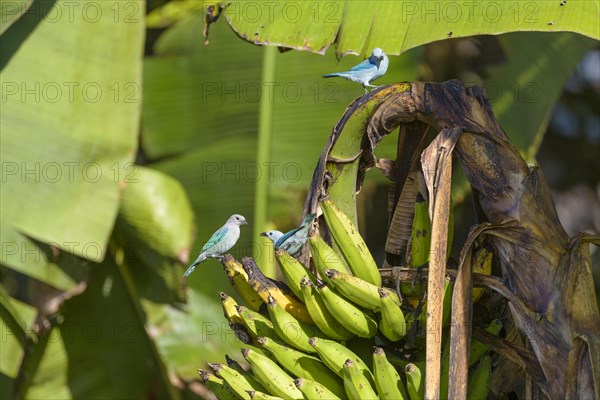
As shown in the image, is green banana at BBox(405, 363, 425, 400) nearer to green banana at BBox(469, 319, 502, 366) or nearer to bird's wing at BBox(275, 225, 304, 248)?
green banana at BBox(469, 319, 502, 366)

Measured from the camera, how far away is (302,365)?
1521 mm

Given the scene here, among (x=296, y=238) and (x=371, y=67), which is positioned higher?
(x=371, y=67)

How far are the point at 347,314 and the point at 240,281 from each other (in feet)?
0.92

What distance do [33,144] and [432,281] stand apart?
177 centimetres

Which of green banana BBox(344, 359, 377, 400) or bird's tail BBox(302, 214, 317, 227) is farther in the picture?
bird's tail BBox(302, 214, 317, 227)

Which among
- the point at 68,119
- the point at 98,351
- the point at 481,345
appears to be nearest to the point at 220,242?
the point at 481,345

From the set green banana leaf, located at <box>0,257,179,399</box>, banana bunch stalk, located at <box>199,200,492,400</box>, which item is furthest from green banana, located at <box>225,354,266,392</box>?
green banana leaf, located at <box>0,257,179,399</box>

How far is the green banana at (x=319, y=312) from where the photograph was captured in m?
1.49

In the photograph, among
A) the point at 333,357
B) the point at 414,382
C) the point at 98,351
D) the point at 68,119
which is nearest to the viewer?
the point at 414,382

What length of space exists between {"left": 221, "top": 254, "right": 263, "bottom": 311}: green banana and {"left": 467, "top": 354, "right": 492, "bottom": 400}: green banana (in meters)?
0.45

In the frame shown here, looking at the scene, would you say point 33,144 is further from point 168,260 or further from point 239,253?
→ point 239,253

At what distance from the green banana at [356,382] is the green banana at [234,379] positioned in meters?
0.21

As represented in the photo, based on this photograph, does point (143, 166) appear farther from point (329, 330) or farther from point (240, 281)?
point (329, 330)

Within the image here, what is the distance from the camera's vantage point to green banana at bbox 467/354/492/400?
4.82 feet
